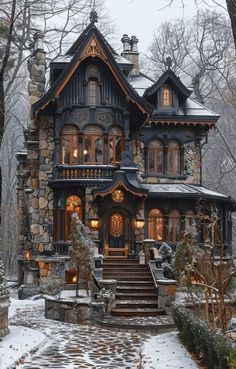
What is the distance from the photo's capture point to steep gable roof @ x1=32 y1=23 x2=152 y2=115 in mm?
26156

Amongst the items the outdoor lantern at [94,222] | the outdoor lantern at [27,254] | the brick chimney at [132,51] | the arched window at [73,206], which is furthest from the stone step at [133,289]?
the brick chimney at [132,51]

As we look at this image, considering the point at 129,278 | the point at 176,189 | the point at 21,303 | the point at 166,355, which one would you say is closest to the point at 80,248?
the point at 129,278

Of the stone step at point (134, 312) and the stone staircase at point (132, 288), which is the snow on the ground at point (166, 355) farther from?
the stone staircase at point (132, 288)

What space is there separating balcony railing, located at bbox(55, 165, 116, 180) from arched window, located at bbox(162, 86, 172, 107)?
222 inches

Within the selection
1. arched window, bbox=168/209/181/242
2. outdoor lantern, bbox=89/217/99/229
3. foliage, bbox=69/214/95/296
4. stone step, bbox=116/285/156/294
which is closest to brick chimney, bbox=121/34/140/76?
arched window, bbox=168/209/181/242

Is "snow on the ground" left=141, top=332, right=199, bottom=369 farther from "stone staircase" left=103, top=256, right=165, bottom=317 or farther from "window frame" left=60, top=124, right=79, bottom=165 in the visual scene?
"window frame" left=60, top=124, right=79, bottom=165

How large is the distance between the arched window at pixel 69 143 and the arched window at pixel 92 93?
1.50 m

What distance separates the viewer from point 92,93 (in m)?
27.4

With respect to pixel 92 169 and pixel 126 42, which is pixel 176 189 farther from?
pixel 126 42

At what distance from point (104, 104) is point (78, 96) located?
1.26 m

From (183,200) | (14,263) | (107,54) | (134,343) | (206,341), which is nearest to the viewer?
(206,341)

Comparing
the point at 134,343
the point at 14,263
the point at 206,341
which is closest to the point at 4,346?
the point at 134,343

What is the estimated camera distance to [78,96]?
27188mm

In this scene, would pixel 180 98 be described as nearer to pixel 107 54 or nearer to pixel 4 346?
pixel 107 54
